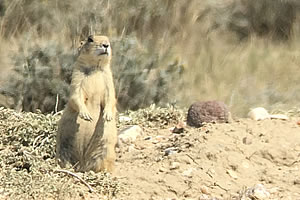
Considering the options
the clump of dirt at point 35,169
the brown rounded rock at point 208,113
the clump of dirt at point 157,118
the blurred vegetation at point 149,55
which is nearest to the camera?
the clump of dirt at point 35,169

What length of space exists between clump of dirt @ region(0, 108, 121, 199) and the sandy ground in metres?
0.26

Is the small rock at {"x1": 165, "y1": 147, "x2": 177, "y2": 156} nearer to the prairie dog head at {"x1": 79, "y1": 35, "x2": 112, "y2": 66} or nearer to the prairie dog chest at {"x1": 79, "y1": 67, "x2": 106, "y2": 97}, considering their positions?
the prairie dog chest at {"x1": 79, "y1": 67, "x2": 106, "y2": 97}

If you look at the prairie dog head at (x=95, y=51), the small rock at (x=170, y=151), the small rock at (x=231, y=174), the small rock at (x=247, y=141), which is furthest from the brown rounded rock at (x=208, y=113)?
the prairie dog head at (x=95, y=51)

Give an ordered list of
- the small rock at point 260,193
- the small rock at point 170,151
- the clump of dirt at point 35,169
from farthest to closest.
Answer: the small rock at point 170,151, the small rock at point 260,193, the clump of dirt at point 35,169

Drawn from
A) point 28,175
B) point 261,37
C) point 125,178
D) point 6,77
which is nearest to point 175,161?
point 125,178

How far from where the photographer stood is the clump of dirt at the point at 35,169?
564cm

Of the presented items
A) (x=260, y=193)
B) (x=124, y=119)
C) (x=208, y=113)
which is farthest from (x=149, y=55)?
(x=260, y=193)

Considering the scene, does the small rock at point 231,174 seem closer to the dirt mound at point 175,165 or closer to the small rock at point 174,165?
the dirt mound at point 175,165

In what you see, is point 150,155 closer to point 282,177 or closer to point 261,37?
point 282,177

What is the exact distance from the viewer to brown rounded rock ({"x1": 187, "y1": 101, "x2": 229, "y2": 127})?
24.3 ft

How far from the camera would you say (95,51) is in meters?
6.04

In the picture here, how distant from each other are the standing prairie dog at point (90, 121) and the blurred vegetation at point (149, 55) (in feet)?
6.82

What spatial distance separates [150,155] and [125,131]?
92 cm

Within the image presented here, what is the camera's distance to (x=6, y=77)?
9.27 m
